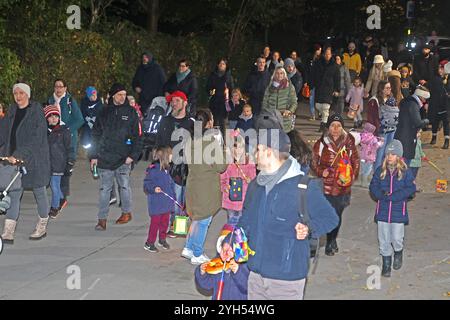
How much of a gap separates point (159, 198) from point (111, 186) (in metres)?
1.24

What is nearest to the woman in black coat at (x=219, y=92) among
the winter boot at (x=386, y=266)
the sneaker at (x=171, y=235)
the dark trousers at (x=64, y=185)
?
the dark trousers at (x=64, y=185)

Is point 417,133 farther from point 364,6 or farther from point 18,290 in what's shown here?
point 364,6

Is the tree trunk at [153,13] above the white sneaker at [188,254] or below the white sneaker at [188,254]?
above

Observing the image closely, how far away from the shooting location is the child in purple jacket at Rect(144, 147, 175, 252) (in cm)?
1066

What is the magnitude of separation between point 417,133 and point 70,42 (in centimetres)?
706

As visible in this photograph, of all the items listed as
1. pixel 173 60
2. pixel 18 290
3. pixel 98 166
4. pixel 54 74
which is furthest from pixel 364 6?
pixel 18 290

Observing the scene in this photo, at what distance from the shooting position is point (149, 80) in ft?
59.5

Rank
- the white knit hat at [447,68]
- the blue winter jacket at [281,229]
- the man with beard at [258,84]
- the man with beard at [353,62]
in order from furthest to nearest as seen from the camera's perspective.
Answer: the man with beard at [353,62] → the white knit hat at [447,68] → the man with beard at [258,84] → the blue winter jacket at [281,229]

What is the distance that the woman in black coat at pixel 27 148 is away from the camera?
35.5 ft

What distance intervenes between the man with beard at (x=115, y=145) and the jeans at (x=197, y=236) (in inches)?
69.2

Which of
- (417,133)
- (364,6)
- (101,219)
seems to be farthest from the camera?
(364,6)

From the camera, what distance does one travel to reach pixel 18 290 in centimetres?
897

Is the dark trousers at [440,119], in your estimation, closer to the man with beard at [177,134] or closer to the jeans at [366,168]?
the jeans at [366,168]

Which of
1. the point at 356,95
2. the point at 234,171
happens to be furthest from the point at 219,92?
the point at 234,171
